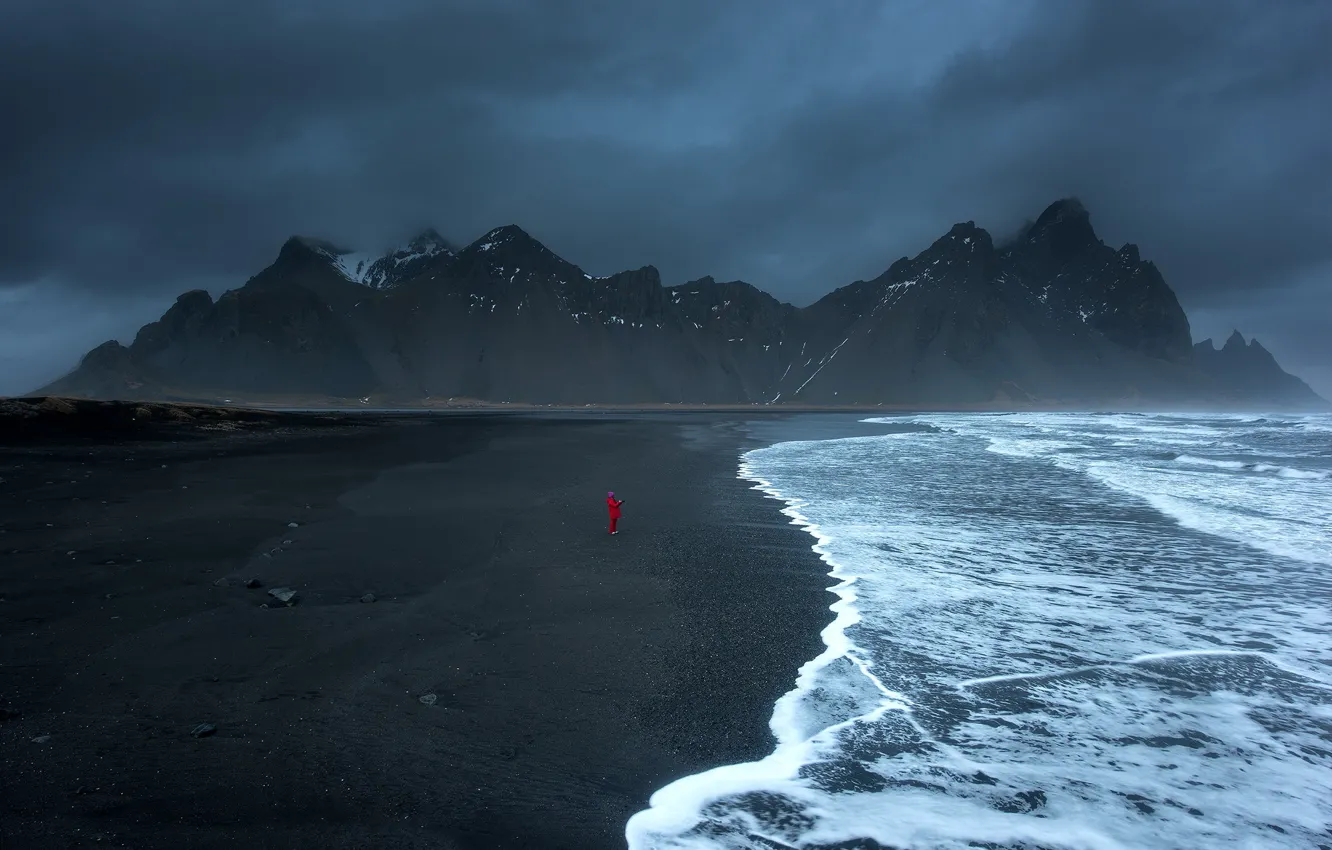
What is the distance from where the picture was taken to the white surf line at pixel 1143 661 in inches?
261

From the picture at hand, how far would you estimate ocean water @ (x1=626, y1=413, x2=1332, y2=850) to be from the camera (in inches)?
173

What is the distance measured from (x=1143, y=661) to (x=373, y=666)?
8.20 meters

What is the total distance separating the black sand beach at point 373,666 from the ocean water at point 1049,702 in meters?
0.60

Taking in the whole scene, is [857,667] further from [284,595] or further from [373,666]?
[284,595]

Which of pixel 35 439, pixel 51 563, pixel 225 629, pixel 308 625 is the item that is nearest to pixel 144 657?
pixel 225 629

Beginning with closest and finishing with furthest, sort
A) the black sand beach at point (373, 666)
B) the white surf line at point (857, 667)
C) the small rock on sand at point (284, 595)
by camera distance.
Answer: the black sand beach at point (373, 666) < the white surf line at point (857, 667) < the small rock on sand at point (284, 595)

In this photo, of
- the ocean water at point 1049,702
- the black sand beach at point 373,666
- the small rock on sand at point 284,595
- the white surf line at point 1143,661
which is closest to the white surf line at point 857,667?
the ocean water at point 1049,702

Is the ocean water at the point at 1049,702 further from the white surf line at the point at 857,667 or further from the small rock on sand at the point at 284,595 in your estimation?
the small rock on sand at the point at 284,595

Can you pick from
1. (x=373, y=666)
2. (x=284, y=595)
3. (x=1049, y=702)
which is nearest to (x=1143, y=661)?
(x=1049, y=702)

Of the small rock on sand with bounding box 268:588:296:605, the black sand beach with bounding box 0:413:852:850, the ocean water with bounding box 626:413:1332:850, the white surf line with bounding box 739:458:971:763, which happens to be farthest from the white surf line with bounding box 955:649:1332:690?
the small rock on sand with bounding box 268:588:296:605

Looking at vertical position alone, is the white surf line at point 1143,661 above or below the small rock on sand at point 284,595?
below

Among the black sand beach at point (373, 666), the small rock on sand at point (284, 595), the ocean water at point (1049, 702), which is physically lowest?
the ocean water at point (1049, 702)

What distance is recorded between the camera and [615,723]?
555 centimetres

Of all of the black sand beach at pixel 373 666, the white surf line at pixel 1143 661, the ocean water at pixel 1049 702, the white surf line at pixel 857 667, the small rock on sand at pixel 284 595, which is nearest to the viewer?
the black sand beach at pixel 373 666
